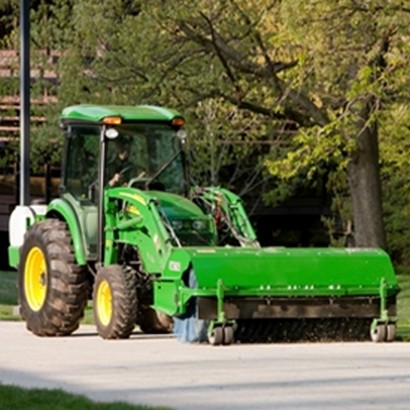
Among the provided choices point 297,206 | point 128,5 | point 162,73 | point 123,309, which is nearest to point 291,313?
point 123,309

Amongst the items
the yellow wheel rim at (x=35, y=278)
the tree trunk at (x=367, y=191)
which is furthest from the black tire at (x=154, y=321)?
the tree trunk at (x=367, y=191)

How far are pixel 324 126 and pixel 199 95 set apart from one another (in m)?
3.24

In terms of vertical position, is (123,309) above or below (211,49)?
below

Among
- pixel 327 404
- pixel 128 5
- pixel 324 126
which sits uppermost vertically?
pixel 128 5

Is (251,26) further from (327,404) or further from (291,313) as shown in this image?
(327,404)

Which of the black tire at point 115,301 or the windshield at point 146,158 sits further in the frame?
the windshield at point 146,158

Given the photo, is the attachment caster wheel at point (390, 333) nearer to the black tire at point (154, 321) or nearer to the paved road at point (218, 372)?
the paved road at point (218, 372)

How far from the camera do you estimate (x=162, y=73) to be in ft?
110

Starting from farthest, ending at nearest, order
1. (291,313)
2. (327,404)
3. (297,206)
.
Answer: (297,206), (291,313), (327,404)

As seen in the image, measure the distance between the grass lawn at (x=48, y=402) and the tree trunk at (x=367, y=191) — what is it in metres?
21.2

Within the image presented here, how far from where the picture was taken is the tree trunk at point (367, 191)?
34.2 meters

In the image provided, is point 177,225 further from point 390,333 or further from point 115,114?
point 390,333

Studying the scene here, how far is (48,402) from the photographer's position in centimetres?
1254

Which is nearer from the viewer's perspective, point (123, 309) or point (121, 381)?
point (121, 381)
